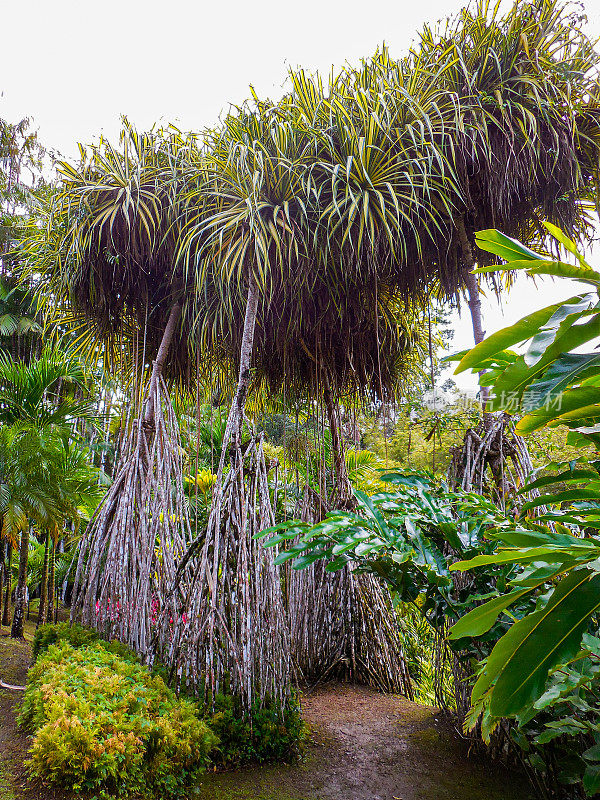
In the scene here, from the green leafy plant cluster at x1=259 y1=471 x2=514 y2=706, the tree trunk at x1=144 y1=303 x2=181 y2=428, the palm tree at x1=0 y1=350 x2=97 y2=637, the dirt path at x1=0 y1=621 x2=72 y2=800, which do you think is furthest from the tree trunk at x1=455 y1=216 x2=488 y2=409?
the palm tree at x1=0 y1=350 x2=97 y2=637

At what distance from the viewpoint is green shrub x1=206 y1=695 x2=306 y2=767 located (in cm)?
207

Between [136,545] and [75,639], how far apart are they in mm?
599

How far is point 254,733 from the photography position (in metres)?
2.13

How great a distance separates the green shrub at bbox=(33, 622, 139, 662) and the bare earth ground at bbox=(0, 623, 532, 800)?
0.29 metres

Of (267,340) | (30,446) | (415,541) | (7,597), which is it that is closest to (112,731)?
(415,541)

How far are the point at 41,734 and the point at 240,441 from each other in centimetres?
143

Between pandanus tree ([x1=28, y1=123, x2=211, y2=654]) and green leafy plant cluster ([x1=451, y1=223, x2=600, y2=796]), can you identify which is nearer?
green leafy plant cluster ([x1=451, y1=223, x2=600, y2=796])

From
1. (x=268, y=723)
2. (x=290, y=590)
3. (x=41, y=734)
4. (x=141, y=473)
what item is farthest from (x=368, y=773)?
(x=141, y=473)

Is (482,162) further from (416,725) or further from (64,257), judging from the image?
(416,725)

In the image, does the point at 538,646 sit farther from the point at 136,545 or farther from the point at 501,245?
the point at 136,545

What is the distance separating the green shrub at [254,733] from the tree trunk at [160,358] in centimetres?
172

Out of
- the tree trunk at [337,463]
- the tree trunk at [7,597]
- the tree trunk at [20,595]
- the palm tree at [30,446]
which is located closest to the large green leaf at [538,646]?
the tree trunk at [337,463]

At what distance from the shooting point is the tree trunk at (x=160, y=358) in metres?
3.04

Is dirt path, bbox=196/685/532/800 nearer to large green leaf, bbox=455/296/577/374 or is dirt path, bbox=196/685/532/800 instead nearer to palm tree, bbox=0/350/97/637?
large green leaf, bbox=455/296/577/374
